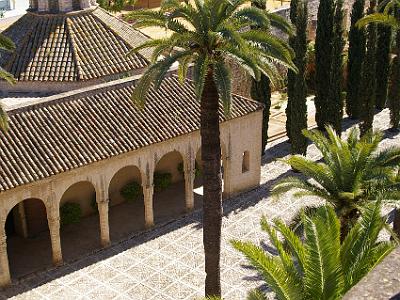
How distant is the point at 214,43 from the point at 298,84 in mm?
14611

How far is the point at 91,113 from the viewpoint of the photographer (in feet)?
86.8

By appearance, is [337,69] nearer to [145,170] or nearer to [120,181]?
[120,181]

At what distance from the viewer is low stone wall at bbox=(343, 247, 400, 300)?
795 centimetres

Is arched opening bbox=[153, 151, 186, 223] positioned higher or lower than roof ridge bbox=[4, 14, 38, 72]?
lower

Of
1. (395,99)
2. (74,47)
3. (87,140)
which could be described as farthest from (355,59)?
(87,140)

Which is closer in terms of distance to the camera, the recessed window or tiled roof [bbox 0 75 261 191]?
tiled roof [bbox 0 75 261 191]

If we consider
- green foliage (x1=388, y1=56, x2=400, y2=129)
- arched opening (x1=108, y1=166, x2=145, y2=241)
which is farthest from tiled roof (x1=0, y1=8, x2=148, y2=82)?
green foliage (x1=388, y1=56, x2=400, y2=129)

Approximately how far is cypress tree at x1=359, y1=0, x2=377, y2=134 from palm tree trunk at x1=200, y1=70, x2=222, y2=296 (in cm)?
1806

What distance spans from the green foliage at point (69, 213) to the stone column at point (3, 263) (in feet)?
15.0

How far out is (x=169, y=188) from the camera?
31828 mm

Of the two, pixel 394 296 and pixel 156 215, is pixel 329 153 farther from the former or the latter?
pixel 394 296

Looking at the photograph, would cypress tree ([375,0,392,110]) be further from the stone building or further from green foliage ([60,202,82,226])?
green foliage ([60,202,82,226])

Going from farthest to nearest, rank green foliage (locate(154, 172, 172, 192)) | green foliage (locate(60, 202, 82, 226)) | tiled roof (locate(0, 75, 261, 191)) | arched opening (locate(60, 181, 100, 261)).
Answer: green foliage (locate(154, 172, 172, 192))
green foliage (locate(60, 202, 82, 226))
arched opening (locate(60, 181, 100, 261))
tiled roof (locate(0, 75, 261, 191))

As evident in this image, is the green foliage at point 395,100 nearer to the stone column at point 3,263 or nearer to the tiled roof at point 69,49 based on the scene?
the tiled roof at point 69,49
